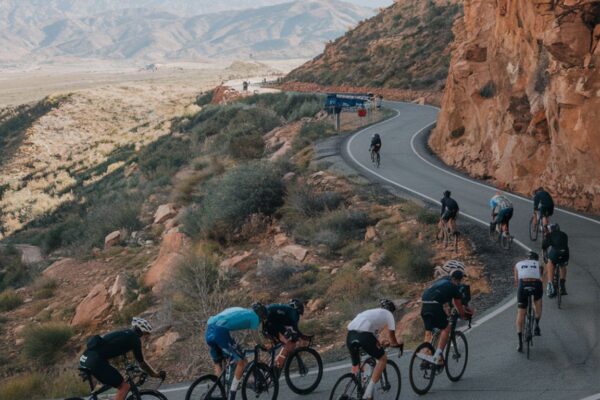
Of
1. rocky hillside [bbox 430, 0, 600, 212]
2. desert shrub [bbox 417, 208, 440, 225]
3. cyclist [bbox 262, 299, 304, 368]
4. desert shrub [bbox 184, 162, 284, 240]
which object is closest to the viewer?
cyclist [bbox 262, 299, 304, 368]

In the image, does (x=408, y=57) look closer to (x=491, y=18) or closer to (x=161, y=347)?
(x=491, y=18)

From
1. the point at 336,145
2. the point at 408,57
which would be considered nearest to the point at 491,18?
the point at 336,145

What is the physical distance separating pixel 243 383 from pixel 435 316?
274 centimetres

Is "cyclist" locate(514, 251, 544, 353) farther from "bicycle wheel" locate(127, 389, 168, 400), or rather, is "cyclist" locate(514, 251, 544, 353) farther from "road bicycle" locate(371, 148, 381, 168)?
Answer: "road bicycle" locate(371, 148, 381, 168)

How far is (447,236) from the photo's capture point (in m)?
17.4

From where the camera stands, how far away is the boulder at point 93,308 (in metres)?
18.3

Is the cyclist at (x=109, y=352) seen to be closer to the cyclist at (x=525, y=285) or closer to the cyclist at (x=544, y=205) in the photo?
the cyclist at (x=525, y=285)

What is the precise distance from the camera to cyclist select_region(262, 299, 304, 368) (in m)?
9.28

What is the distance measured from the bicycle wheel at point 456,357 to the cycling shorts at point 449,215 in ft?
22.8

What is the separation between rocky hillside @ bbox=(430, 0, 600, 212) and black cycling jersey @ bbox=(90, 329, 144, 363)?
15.6 metres

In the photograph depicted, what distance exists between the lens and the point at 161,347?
50.2ft

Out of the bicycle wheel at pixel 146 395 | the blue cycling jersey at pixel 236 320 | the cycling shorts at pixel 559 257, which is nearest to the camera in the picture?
the bicycle wheel at pixel 146 395

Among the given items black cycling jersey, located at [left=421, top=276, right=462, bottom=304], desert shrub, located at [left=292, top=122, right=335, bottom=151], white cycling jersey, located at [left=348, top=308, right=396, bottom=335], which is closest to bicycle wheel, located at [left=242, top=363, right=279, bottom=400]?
white cycling jersey, located at [left=348, top=308, right=396, bottom=335]

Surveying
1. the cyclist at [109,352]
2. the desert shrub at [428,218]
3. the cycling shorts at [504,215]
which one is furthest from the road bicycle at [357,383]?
the desert shrub at [428,218]
